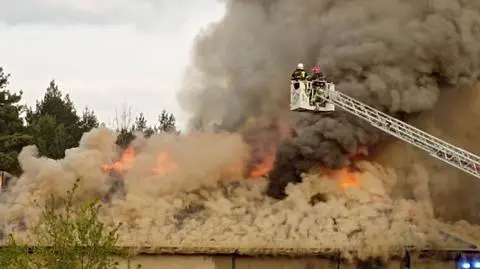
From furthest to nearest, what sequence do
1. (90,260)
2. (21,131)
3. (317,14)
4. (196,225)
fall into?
(21,131) < (317,14) < (196,225) < (90,260)

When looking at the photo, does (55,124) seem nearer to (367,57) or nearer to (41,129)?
(41,129)

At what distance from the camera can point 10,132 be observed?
198 feet

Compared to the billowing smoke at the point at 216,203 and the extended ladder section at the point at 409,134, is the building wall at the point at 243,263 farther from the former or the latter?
the extended ladder section at the point at 409,134

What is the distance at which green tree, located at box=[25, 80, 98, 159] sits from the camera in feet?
215

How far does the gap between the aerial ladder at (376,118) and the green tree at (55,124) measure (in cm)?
2784

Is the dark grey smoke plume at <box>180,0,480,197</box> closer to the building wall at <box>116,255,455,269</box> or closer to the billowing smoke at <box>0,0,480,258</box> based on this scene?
the billowing smoke at <box>0,0,480,258</box>

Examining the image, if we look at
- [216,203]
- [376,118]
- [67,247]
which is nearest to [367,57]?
[376,118]

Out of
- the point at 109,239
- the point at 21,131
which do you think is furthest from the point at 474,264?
the point at 21,131

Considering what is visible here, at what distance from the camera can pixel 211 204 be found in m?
43.6

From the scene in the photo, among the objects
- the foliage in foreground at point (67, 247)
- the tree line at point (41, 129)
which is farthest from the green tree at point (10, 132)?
the foliage in foreground at point (67, 247)

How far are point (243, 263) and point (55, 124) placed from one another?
114ft

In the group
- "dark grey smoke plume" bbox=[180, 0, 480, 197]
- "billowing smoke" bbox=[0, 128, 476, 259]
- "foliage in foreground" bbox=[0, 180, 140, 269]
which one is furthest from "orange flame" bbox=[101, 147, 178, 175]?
"foliage in foreground" bbox=[0, 180, 140, 269]

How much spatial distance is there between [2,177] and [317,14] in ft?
57.3

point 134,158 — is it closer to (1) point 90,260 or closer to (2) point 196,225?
(2) point 196,225
